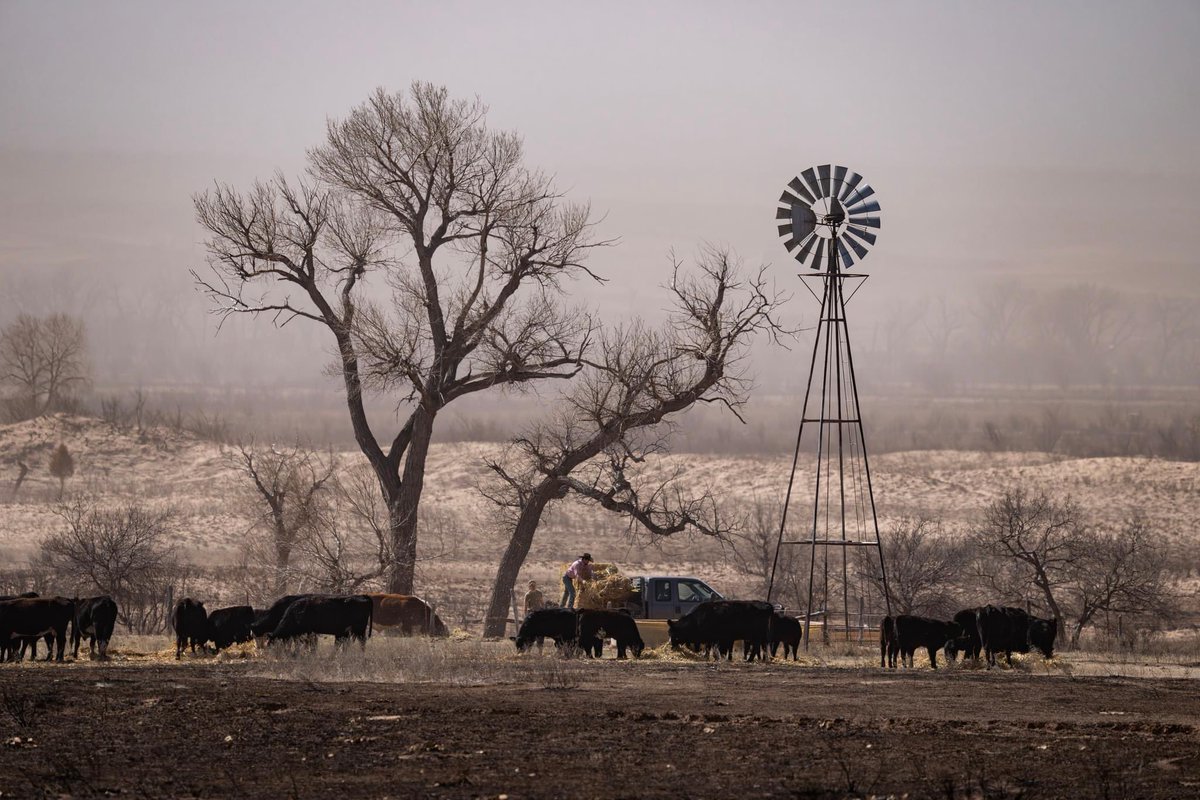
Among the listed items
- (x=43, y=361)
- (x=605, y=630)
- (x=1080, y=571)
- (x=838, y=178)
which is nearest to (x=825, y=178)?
(x=838, y=178)

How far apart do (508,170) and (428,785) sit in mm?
30366

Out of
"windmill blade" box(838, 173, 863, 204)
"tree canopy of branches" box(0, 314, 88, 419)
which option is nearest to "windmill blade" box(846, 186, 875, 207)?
"windmill blade" box(838, 173, 863, 204)

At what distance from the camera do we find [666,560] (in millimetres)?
75875

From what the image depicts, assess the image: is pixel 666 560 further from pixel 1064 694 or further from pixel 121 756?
pixel 121 756

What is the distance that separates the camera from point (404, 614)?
34750mm

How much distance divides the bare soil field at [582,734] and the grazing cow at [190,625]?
4027mm

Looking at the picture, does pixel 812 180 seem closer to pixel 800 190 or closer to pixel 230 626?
pixel 800 190

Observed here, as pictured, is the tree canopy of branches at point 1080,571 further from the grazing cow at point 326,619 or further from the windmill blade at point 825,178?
the grazing cow at point 326,619

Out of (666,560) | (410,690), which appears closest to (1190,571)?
(666,560)

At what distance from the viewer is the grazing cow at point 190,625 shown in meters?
27.8

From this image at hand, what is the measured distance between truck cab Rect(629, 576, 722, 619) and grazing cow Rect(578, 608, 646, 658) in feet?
11.1

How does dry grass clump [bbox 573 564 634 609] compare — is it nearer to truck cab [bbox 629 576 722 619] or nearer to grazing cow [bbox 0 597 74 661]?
truck cab [bbox 629 576 722 619]

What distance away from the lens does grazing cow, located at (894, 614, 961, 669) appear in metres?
27.8

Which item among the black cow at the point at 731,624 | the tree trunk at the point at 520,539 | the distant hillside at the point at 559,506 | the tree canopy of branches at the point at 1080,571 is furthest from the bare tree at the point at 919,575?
the distant hillside at the point at 559,506
